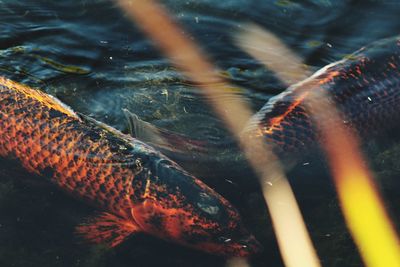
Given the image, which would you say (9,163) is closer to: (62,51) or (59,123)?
(59,123)

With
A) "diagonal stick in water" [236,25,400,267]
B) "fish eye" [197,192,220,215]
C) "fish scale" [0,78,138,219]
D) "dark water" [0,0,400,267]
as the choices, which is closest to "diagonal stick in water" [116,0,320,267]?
"dark water" [0,0,400,267]

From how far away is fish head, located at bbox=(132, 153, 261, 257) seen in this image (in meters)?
4.71

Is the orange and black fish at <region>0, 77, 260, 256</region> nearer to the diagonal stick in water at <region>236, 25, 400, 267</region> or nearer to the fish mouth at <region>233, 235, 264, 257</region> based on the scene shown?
the fish mouth at <region>233, 235, 264, 257</region>

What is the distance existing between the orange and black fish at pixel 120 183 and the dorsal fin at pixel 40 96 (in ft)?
0.63

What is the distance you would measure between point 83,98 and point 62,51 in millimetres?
891

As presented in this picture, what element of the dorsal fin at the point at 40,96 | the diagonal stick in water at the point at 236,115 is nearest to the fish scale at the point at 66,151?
the dorsal fin at the point at 40,96

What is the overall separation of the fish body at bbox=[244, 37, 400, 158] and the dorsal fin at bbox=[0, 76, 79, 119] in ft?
5.37

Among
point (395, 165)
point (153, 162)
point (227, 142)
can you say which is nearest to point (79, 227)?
point (153, 162)

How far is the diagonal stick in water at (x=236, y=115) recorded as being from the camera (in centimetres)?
484

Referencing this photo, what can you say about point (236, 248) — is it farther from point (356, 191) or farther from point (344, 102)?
point (344, 102)

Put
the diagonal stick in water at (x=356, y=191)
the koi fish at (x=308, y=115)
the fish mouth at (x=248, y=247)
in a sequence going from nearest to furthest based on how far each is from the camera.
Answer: the fish mouth at (x=248, y=247)
the diagonal stick in water at (x=356, y=191)
the koi fish at (x=308, y=115)

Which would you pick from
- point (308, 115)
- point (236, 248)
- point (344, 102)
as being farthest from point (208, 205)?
point (344, 102)

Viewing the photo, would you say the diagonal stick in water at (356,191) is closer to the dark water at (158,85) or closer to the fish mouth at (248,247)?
the dark water at (158,85)

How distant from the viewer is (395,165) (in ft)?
18.5
